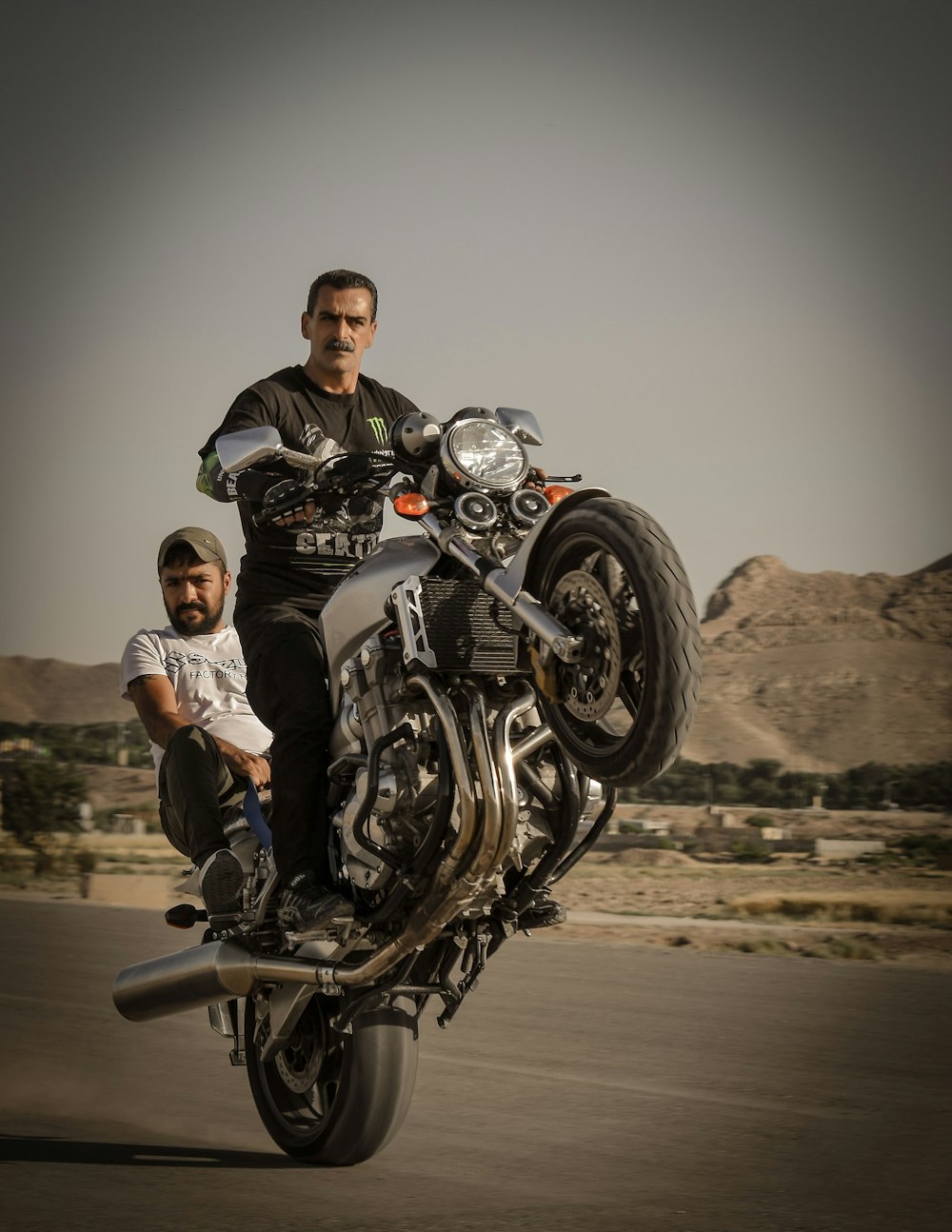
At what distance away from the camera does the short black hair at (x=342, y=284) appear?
19.5 feet

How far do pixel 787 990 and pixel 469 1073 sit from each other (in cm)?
290

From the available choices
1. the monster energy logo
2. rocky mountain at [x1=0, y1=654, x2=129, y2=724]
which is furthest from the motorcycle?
rocky mountain at [x1=0, y1=654, x2=129, y2=724]

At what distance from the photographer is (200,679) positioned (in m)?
6.66

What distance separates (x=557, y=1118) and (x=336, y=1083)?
96cm

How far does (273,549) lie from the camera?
229 inches

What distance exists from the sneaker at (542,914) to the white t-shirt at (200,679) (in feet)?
5.30

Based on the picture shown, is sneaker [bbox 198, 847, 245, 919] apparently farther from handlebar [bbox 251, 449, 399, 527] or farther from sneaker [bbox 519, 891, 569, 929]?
handlebar [bbox 251, 449, 399, 527]

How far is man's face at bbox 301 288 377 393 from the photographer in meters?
5.92

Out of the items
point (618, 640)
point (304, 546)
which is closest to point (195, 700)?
point (304, 546)

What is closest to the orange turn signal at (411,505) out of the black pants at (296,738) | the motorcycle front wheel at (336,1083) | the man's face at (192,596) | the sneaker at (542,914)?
the black pants at (296,738)

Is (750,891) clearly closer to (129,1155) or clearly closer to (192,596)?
(192,596)

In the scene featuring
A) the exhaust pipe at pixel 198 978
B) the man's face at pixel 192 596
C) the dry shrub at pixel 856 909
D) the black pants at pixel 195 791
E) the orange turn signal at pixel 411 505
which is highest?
the orange turn signal at pixel 411 505

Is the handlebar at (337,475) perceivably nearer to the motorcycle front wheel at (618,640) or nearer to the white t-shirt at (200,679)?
the motorcycle front wheel at (618,640)

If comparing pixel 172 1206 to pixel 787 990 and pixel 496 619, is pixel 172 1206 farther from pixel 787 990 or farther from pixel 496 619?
pixel 787 990
